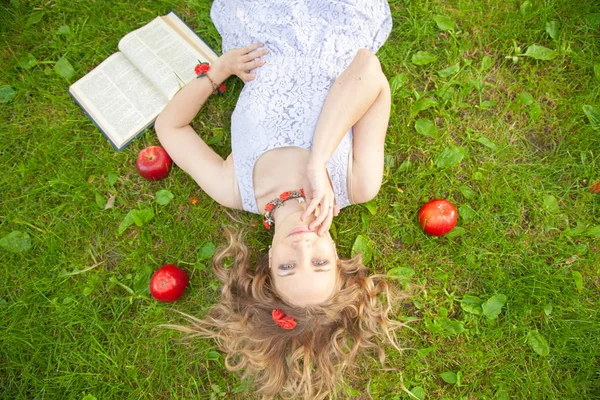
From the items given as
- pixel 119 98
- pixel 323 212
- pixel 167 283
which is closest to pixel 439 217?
pixel 323 212

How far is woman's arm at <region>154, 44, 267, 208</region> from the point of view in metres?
2.89

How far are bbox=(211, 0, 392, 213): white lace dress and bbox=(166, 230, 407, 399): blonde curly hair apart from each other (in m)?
0.53

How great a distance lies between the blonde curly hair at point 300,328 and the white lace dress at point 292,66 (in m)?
0.53

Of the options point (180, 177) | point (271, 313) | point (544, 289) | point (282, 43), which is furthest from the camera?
point (180, 177)

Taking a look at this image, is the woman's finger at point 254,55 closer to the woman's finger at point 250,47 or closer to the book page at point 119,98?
the woman's finger at point 250,47

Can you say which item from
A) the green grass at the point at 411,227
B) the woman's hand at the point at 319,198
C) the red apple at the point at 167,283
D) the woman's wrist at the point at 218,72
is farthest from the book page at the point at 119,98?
the woman's hand at the point at 319,198

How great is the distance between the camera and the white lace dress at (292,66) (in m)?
2.72

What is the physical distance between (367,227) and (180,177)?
1601 mm

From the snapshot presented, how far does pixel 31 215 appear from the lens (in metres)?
3.45

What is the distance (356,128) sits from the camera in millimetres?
2857

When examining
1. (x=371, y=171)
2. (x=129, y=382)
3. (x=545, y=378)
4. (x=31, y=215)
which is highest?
(x=31, y=215)

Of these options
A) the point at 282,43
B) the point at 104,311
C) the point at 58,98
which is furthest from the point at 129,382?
the point at 282,43

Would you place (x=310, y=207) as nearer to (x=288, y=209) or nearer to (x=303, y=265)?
(x=288, y=209)

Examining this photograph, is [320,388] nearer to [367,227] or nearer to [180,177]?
[367,227]
